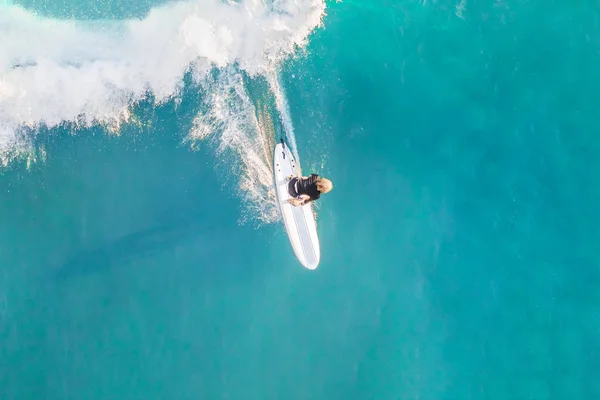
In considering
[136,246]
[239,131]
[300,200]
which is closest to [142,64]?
[239,131]

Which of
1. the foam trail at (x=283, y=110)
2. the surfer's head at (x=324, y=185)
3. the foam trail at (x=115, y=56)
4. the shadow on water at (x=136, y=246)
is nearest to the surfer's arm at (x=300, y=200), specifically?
the surfer's head at (x=324, y=185)

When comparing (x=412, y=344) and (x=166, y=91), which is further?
(x=412, y=344)

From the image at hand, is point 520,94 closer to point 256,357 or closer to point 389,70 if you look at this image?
point 389,70

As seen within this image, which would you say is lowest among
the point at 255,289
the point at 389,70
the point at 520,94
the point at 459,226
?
the point at 255,289

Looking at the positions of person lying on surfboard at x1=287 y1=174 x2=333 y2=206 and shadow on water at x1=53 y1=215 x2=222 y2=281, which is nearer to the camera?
person lying on surfboard at x1=287 y1=174 x2=333 y2=206

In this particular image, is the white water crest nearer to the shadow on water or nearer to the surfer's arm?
the surfer's arm

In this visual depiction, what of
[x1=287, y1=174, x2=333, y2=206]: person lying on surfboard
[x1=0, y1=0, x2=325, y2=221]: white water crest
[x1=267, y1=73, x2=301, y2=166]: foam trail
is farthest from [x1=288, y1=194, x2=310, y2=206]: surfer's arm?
[x1=267, y1=73, x2=301, y2=166]: foam trail

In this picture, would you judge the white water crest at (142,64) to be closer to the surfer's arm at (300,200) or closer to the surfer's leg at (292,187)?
the surfer's leg at (292,187)

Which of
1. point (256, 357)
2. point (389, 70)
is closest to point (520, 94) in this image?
point (389, 70)
